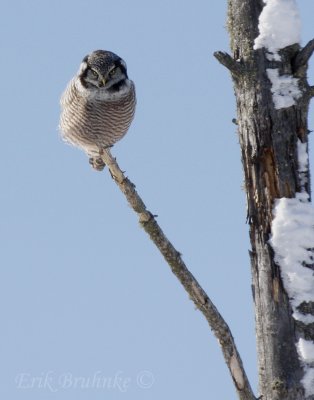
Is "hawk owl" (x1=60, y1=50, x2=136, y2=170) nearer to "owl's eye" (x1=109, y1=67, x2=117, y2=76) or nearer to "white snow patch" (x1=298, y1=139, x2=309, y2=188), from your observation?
"owl's eye" (x1=109, y1=67, x2=117, y2=76)

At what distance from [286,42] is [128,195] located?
1.62 m

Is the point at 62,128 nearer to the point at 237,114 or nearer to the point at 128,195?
the point at 128,195

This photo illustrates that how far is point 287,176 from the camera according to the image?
5.63 m

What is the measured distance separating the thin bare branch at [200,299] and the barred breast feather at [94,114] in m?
2.33

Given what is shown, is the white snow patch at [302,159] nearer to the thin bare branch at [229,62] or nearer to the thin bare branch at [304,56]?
the thin bare branch at [304,56]

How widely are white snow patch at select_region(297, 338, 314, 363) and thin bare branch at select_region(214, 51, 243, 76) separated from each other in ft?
5.96

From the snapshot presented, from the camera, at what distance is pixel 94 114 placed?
8.39m

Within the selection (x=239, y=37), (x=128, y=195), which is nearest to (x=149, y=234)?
(x=128, y=195)

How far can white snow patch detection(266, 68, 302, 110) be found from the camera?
18.6ft

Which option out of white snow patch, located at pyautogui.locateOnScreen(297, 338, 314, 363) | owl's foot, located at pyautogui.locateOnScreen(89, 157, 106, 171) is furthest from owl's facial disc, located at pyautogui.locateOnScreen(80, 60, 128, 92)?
white snow patch, located at pyautogui.locateOnScreen(297, 338, 314, 363)

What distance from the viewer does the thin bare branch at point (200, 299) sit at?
5.47 metres

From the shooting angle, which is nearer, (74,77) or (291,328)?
(291,328)

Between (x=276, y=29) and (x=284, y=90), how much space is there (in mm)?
431

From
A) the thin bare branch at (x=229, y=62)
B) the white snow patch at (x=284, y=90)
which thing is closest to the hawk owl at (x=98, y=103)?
the thin bare branch at (x=229, y=62)
